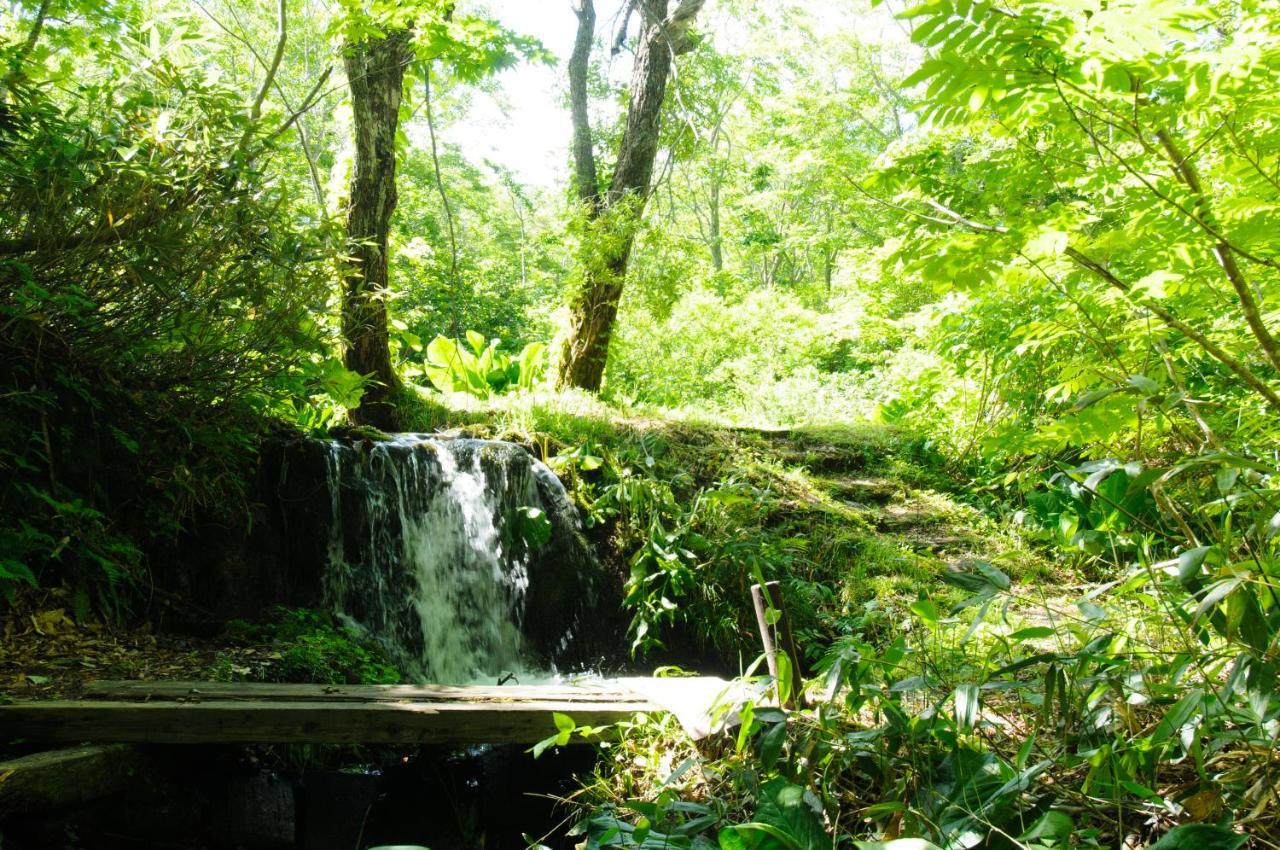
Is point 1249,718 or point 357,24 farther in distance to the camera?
point 357,24

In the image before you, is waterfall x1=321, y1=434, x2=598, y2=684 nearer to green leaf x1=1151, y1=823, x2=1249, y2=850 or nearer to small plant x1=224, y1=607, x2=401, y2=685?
small plant x1=224, y1=607, x2=401, y2=685

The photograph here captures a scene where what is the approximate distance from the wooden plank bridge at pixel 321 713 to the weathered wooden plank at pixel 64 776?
3.0 inches

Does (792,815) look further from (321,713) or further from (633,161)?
(633,161)

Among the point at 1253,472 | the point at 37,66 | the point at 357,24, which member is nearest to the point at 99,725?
the point at 37,66

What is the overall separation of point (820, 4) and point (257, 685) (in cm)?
2053

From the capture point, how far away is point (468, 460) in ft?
18.6

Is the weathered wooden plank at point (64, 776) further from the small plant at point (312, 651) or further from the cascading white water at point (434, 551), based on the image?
the cascading white water at point (434, 551)

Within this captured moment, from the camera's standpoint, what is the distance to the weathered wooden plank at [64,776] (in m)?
2.35

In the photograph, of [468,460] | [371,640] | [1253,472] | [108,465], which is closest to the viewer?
[1253,472]

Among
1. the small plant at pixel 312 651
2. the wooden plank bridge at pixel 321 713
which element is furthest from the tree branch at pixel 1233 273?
the small plant at pixel 312 651

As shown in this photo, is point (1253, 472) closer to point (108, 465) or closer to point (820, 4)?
point (108, 465)

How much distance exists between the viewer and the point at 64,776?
98.3 inches

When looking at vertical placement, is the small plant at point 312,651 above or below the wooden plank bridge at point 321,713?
below

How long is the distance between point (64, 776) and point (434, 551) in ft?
9.54
